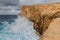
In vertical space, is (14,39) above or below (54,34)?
below

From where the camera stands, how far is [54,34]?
408cm

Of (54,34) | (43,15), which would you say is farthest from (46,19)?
(54,34)

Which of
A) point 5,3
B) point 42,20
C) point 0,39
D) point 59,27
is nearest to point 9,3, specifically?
point 5,3

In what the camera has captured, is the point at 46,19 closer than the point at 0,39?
Yes

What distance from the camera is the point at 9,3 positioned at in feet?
59.7

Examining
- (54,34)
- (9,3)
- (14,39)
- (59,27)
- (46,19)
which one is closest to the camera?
(54,34)

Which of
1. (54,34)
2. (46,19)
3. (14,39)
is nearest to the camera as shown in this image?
(54,34)

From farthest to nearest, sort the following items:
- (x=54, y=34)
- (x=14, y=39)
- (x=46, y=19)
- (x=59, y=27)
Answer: (x=14, y=39), (x=46, y=19), (x=59, y=27), (x=54, y=34)

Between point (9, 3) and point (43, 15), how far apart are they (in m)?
12.4

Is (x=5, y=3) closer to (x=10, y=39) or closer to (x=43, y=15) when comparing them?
(x=10, y=39)

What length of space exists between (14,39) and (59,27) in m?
3.13

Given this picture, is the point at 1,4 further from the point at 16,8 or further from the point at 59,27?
the point at 59,27

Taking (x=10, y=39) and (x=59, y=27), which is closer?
(x=59, y=27)

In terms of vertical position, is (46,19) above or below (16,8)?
above
